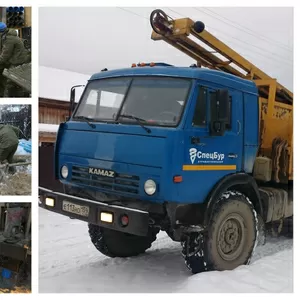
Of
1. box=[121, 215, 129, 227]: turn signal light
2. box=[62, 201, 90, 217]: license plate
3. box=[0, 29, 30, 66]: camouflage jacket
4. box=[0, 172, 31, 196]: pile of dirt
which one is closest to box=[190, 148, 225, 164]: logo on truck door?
box=[121, 215, 129, 227]: turn signal light

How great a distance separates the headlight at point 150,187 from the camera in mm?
3764

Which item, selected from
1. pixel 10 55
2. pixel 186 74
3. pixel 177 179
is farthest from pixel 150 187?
pixel 10 55

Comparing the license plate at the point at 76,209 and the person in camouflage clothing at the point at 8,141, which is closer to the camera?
the person in camouflage clothing at the point at 8,141

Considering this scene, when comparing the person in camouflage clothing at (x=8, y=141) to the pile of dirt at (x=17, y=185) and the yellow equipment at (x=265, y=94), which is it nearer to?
the pile of dirt at (x=17, y=185)

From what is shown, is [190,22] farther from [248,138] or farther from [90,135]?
[90,135]

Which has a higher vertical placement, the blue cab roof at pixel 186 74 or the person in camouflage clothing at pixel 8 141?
the blue cab roof at pixel 186 74

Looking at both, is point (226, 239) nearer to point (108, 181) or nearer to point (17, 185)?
point (108, 181)

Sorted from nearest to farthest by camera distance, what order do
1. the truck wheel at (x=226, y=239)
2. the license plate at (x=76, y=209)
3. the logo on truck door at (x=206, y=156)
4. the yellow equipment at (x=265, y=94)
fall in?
the logo on truck door at (x=206, y=156), the license plate at (x=76, y=209), the truck wheel at (x=226, y=239), the yellow equipment at (x=265, y=94)

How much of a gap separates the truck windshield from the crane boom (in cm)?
78

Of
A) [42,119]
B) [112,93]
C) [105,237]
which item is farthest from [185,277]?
[42,119]

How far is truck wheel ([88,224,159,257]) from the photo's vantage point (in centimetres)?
492

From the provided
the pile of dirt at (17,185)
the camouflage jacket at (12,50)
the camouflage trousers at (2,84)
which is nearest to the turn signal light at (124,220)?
the pile of dirt at (17,185)

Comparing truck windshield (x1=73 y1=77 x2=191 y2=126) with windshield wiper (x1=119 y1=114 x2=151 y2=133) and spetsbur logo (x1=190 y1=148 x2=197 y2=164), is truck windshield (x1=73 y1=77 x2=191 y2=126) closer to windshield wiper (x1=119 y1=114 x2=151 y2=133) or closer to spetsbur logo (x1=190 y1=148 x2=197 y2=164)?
windshield wiper (x1=119 y1=114 x2=151 y2=133)

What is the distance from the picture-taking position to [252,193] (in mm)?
4770
